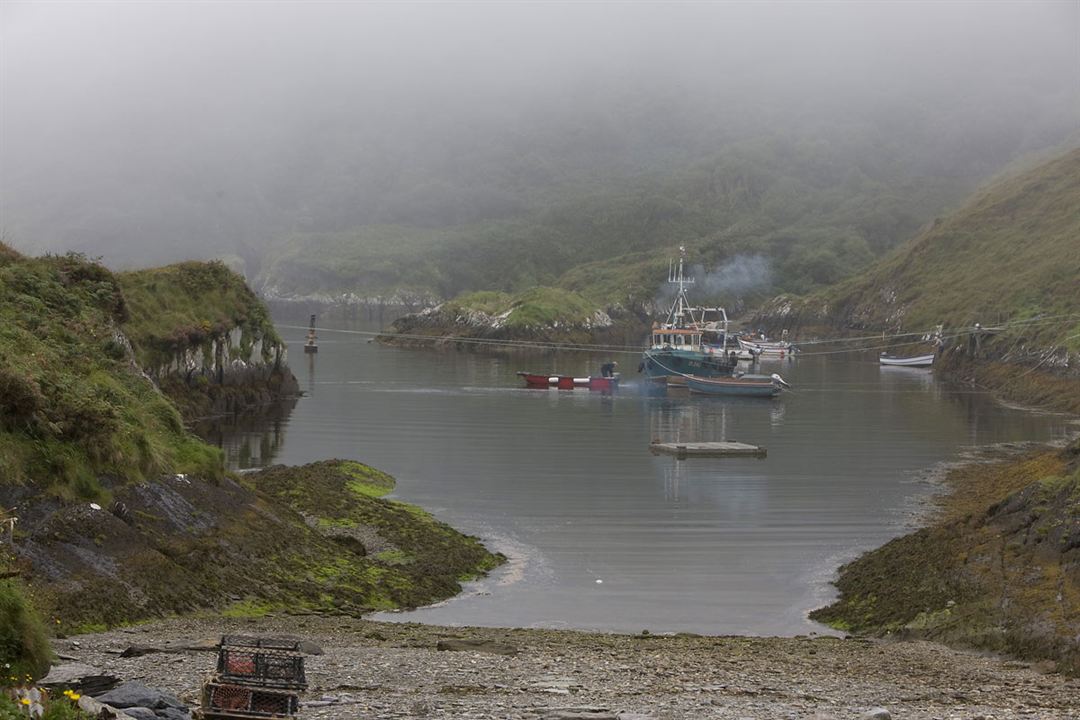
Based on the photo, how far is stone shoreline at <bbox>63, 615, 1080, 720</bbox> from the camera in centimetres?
2242

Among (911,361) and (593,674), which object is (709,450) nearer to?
(593,674)

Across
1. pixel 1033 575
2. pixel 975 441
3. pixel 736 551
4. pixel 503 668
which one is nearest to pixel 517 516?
pixel 736 551

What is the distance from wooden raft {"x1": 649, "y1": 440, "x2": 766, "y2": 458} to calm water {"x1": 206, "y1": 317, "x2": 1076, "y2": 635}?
997mm

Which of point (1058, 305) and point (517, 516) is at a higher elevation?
point (1058, 305)

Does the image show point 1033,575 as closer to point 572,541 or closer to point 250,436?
point 572,541

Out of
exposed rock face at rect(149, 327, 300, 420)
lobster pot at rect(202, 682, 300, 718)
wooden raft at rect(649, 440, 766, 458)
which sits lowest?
lobster pot at rect(202, 682, 300, 718)

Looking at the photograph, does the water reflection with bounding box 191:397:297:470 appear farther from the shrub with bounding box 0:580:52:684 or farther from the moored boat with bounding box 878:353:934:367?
the moored boat with bounding box 878:353:934:367

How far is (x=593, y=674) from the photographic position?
2652 cm

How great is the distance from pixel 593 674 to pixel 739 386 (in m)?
102

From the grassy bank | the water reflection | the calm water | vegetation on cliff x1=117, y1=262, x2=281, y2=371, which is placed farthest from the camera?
vegetation on cliff x1=117, y1=262, x2=281, y2=371

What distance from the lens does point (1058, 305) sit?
495ft

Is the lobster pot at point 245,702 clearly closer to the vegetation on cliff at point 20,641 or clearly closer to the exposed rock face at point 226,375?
the vegetation on cliff at point 20,641

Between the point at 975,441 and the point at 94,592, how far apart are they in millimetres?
67437

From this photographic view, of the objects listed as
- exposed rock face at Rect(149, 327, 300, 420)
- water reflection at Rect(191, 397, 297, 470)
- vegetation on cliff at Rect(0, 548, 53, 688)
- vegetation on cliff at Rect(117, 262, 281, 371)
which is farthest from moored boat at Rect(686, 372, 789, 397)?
vegetation on cliff at Rect(0, 548, 53, 688)
